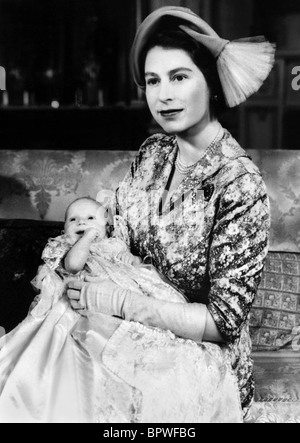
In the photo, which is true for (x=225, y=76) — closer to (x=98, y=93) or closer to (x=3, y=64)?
(x=98, y=93)

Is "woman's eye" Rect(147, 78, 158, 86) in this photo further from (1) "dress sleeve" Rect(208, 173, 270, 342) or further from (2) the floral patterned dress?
(1) "dress sleeve" Rect(208, 173, 270, 342)

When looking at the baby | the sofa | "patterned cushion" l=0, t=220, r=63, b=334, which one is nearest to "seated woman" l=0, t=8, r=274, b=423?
the baby

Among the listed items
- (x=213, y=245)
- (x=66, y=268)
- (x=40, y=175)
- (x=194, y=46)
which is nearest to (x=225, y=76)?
(x=194, y=46)

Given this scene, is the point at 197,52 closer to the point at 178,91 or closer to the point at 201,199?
the point at 178,91

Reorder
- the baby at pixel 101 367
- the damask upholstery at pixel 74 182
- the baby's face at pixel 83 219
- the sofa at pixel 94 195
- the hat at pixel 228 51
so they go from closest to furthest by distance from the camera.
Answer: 1. the baby at pixel 101 367
2. the hat at pixel 228 51
3. the baby's face at pixel 83 219
4. the sofa at pixel 94 195
5. the damask upholstery at pixel 74 182

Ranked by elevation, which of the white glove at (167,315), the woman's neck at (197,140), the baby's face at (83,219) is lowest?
the white glove at (167,315)

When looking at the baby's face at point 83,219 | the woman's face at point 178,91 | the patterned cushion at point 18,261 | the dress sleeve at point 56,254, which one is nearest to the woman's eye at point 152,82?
the woman's face at point 178,91

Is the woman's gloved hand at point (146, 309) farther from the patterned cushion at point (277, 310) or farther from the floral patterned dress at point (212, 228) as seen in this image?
the patterned cushion at point (277, 310)

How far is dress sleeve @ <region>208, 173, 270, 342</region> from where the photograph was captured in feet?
4.17

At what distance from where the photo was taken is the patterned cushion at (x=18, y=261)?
5.54 ft

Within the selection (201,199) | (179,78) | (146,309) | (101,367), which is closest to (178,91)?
(179,78)

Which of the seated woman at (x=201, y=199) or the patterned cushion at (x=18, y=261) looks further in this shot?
the patterned cushion at (x=18, y=261)

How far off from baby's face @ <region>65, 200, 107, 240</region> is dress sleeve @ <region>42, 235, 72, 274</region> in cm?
4

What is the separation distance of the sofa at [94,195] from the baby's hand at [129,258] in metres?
0.40
